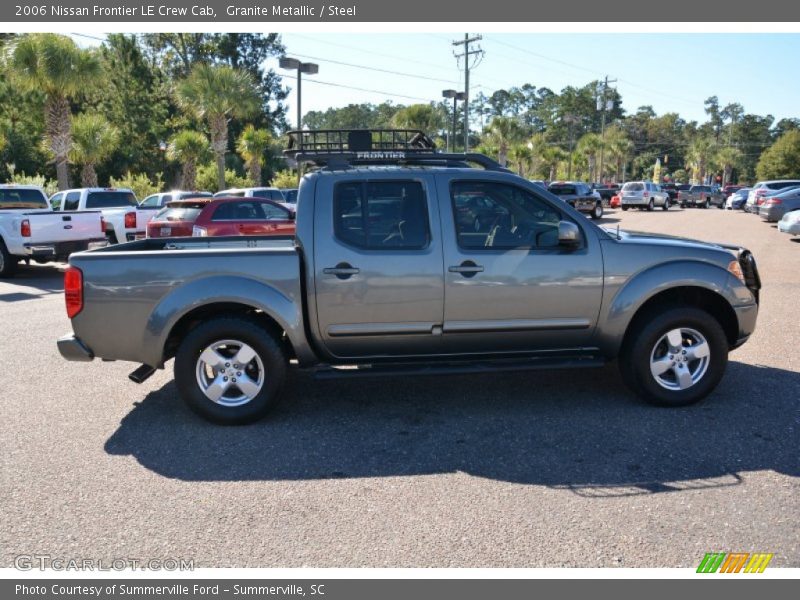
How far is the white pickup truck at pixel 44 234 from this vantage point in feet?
42.1

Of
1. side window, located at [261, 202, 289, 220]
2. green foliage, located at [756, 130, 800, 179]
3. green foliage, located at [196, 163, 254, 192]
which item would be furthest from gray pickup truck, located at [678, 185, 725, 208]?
side window, located at [261, 202, 289, 220]

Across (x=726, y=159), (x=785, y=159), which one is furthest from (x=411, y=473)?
(x=726, y=159)

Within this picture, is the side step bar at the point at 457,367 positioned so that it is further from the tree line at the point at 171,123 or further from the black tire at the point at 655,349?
the tree line at the point at 171,123

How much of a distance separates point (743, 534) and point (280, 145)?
178ft

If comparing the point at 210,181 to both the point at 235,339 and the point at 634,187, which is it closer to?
the point at 634,187

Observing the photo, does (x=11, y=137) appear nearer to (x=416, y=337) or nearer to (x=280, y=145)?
(x=280, y=145)

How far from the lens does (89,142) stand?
26625mm

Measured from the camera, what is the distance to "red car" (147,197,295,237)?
1338cm

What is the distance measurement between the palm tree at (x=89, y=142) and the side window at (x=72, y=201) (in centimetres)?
1018

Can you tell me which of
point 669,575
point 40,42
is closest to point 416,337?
point 669,575

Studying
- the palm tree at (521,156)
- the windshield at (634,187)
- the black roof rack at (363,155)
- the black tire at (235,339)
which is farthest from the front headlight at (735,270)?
the palm tree at (521,156)

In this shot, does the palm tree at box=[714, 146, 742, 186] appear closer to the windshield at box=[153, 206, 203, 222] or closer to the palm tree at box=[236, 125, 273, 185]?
the palm tree at box=[236, 125, 273, 185]

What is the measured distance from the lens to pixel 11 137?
34312mm

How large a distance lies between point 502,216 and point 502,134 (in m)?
43.5
